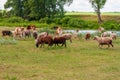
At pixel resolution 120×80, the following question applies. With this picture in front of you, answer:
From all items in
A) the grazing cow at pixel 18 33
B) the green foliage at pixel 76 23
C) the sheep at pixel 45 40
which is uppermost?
the sheep at pixel 45 40

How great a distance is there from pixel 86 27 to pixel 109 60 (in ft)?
147

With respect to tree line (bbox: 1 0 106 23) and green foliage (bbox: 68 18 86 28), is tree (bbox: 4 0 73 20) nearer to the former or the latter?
tree line (bbox: 1 0 106 23)

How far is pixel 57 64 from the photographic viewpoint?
1798 centimetres

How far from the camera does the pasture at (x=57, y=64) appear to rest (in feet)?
49.1

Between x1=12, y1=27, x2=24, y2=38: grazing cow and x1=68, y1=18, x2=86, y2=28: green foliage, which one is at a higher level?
x1=12, y1=27, x2=24, y2=38: grazing cow

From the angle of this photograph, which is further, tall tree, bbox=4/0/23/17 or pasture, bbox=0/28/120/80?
tall tree, bbox=4/0/23/17

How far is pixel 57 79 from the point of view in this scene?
1429cm

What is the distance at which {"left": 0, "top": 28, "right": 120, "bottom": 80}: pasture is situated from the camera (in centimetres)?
1495

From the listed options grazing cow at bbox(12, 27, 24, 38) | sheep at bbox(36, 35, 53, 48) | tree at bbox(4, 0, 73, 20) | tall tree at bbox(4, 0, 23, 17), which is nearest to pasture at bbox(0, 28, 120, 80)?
sheep at bbox(36, 35, 53, 48)

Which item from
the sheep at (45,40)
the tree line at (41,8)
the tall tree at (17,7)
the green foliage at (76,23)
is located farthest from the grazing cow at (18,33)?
the tall tree at (17,7)

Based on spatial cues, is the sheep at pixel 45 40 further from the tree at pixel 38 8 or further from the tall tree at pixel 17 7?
the tall tree at pixel 17 7

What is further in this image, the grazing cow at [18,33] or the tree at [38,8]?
the tree at [38,8]

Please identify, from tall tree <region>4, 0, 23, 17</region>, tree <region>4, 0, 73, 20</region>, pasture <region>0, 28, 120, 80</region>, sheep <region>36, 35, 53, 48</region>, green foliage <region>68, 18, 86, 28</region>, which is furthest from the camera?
tall tree <region>4, 0, 23, 17</region>

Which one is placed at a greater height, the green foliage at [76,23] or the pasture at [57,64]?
the pasture at [57,64]
